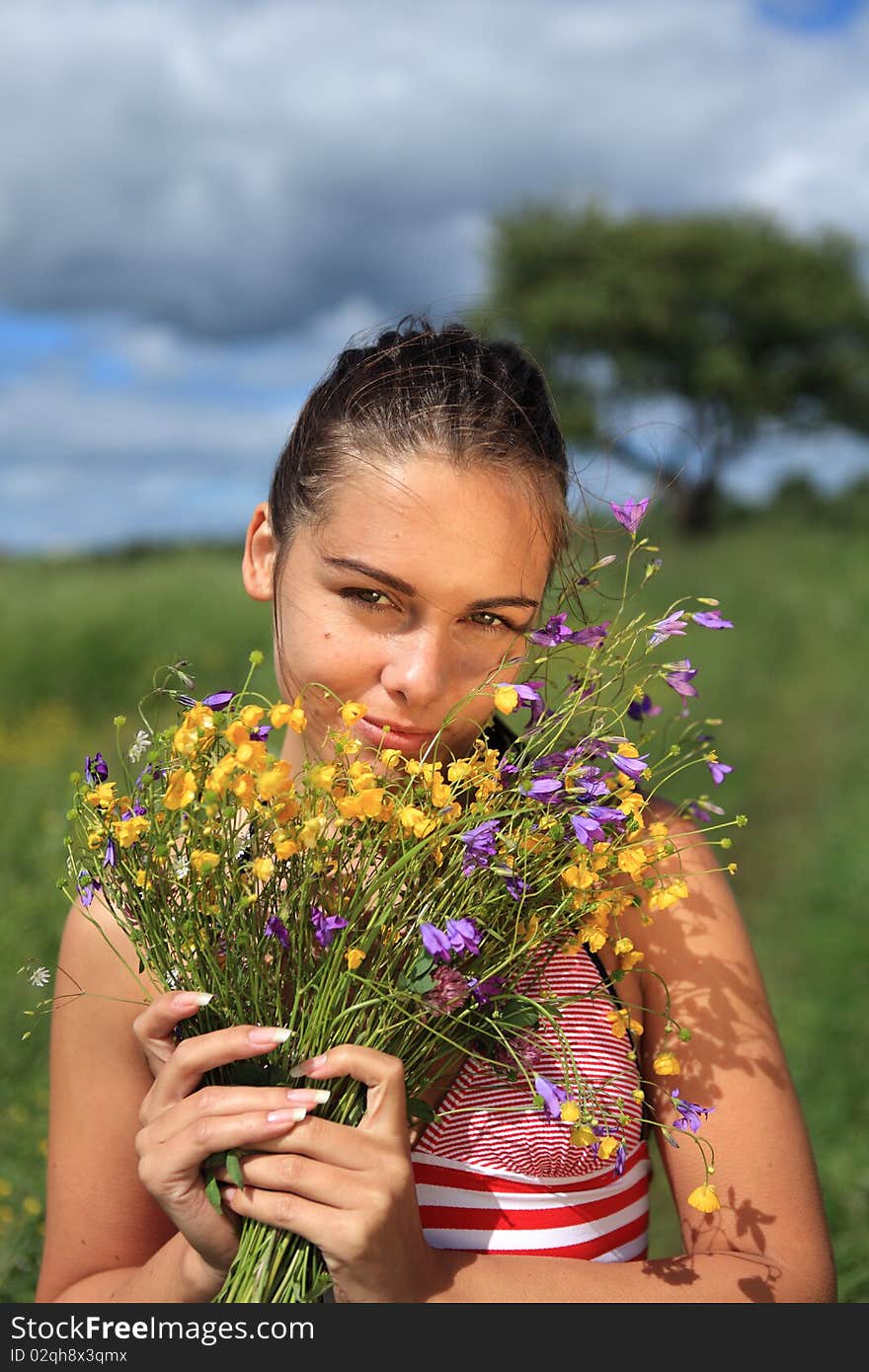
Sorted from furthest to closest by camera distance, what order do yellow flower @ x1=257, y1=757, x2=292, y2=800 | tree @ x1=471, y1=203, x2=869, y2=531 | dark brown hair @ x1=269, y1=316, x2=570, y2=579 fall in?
tree @ x1=471, y1=203, x2=869, y2=531 → dark brown hair @ x1=269, y1=316, x2=570, y2=579 → yellow flower @ x1=257, y1=757, x2=292, y2=800

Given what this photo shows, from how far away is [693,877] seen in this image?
1924 millimetres

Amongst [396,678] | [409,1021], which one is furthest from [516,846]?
[396,678]

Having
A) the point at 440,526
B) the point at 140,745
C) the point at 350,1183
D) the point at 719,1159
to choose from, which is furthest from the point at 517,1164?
the point at 440,526

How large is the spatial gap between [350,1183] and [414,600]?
83 centimetres

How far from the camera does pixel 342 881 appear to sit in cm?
146

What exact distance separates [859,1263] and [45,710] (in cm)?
783

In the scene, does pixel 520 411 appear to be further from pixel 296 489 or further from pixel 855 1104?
→ pixel 855 1104

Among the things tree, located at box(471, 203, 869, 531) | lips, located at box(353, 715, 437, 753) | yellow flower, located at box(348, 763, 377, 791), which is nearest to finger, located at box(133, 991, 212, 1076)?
yellow flower, located at box(348, 763, 377, 791)

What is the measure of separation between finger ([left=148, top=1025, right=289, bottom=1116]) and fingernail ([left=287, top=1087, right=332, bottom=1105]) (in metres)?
0.06

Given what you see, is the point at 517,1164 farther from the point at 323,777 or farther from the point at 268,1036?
the point at 323,777

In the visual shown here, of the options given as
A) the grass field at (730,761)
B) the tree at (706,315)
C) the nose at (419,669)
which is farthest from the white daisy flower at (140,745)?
the tree at (706,315)

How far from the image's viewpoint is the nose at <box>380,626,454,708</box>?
1731 mm

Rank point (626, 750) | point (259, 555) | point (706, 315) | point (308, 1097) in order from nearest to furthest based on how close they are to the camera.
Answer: point (308, 1097), point (626, 750), point (259, 555), point (706, 315)

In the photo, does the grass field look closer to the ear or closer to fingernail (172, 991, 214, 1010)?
the ear
